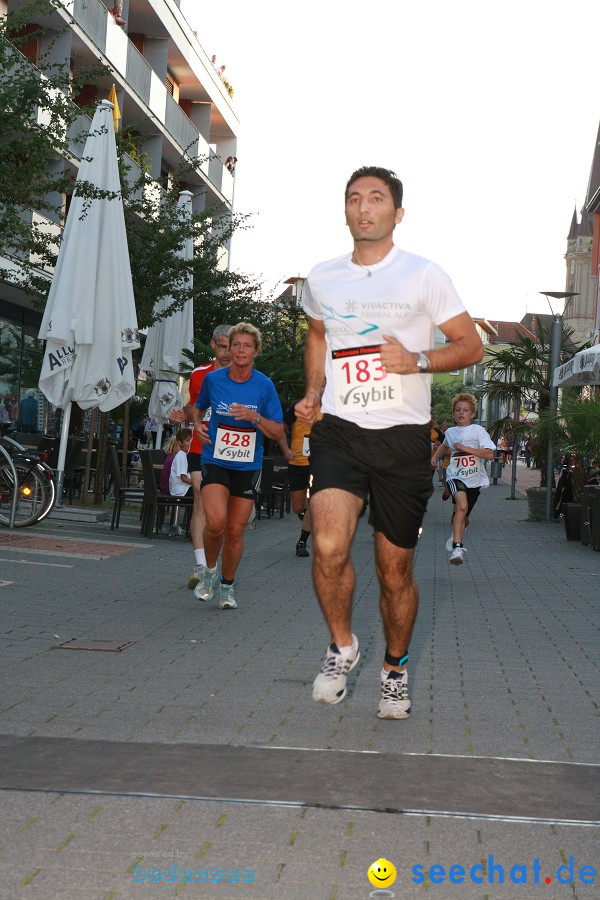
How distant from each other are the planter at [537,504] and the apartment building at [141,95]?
8404 millimetres

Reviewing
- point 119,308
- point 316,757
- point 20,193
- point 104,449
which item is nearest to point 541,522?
point 104,449

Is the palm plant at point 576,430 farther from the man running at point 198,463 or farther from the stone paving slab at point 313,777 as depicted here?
the stone paving slab at point 313,777

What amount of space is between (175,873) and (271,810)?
0.64 meters

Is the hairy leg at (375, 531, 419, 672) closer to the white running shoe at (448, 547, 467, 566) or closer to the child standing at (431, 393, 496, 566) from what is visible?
the white running shoe at (448, 547, 467, 566)

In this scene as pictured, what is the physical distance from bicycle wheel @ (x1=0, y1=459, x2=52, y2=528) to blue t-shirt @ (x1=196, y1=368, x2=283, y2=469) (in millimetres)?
5562

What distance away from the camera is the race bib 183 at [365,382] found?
5.39 m

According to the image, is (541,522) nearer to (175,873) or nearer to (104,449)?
(104,449)

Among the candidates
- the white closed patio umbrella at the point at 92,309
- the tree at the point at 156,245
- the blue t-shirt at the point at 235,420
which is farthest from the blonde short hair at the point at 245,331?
the tree at the point at 156,245

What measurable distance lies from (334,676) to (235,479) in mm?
4008

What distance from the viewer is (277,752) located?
4820 mm

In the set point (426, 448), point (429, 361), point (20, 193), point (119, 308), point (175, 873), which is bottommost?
point (175, 873)

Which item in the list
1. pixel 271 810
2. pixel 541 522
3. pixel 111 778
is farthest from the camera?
pixel 541 522

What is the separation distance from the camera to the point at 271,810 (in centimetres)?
398

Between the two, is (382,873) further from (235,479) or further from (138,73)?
(138,73)
